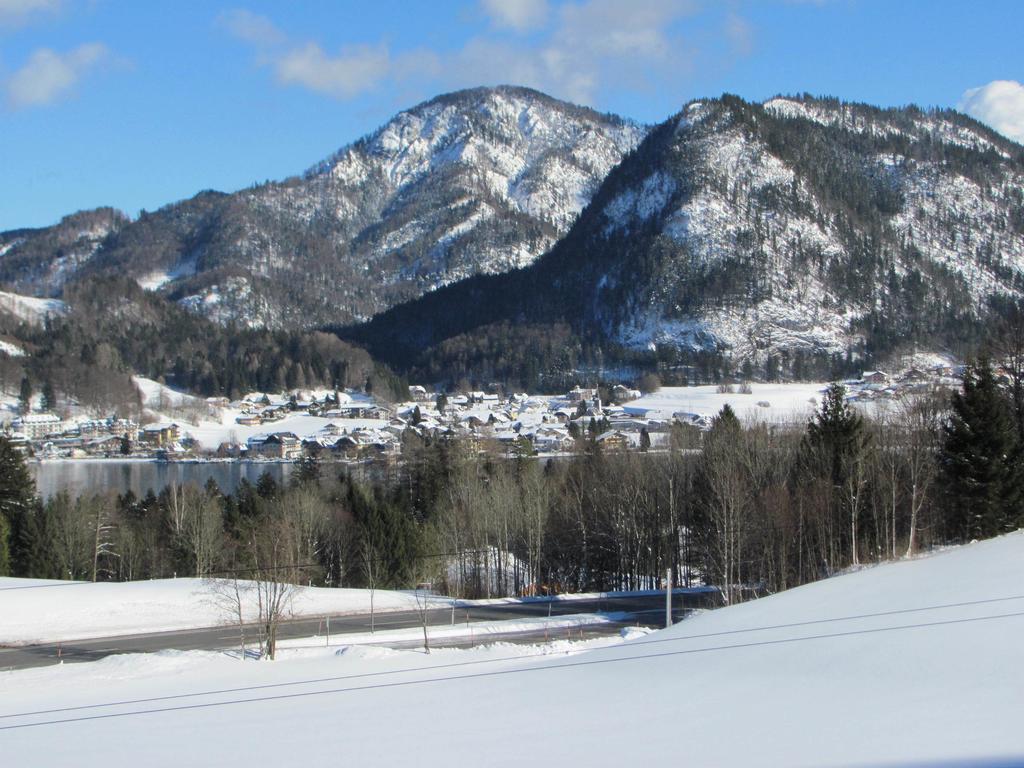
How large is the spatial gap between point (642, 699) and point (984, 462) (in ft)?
85.7

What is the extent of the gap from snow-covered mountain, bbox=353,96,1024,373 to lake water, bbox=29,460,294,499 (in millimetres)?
84006

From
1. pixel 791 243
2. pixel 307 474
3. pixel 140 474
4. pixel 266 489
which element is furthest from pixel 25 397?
pixel 791 243

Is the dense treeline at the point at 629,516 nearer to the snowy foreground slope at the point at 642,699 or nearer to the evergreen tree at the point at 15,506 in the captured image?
the evergreen tree at the point at 15,506

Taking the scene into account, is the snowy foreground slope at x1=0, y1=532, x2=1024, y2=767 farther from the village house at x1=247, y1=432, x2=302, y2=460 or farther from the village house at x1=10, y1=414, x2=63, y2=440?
the village house at x1=10, y1=414, x2=63, y2=440

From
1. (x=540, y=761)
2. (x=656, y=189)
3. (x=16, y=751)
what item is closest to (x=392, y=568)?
(x=16, y=751)

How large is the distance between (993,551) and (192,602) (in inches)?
1072

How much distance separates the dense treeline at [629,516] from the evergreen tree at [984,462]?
0.05 m

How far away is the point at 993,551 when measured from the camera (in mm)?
25094

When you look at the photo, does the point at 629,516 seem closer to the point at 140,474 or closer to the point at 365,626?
the point at 365,626

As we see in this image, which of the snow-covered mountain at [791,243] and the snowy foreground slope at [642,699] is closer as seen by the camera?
the snowy foreground slope at [642,699]

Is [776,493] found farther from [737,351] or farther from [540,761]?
[737,351]

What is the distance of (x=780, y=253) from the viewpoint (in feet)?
562

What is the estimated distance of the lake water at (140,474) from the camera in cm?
8844

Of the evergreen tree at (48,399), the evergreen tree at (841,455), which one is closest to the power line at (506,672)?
the evergreen tree at (841,455)
